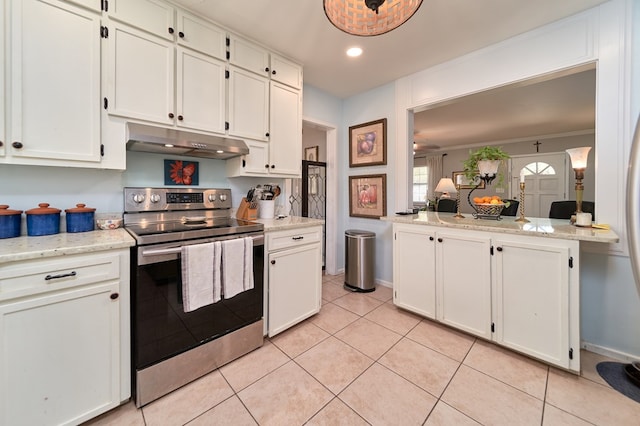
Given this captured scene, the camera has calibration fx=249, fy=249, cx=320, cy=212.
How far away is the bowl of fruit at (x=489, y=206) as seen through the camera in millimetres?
2268

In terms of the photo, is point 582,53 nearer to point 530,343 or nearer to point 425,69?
point 425,69

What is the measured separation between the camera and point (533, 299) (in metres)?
1.73

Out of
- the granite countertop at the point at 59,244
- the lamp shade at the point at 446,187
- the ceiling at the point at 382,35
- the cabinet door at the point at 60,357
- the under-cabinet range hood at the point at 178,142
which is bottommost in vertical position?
the cabinet door at the point at 60,357

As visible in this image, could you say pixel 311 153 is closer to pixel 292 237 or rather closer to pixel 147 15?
pixel 292 237

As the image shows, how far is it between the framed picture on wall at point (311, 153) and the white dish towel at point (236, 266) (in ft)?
9.55

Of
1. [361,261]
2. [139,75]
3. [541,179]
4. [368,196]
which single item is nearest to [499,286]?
[361,261]

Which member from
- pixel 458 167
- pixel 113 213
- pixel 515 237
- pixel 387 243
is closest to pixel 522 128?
pixel 458 167

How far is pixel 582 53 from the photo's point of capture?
1918 mm

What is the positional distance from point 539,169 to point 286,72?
6611mm

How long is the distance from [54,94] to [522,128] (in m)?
7.14

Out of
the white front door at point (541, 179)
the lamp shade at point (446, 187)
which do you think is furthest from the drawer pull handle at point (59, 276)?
the white front door at point (541, 179)

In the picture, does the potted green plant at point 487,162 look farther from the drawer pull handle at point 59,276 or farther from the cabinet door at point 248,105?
the drawer pull handle at point 59,276

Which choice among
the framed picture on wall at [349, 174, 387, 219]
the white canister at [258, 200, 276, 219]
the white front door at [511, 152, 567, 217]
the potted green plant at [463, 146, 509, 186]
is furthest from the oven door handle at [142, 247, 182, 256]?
the white front door at [511, 152, 567, 217]

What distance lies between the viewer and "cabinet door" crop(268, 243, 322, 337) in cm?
202
